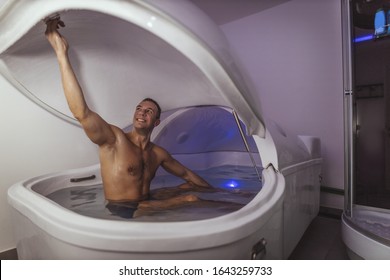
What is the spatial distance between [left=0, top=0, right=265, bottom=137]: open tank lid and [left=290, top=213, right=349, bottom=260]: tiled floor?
1.73 ft

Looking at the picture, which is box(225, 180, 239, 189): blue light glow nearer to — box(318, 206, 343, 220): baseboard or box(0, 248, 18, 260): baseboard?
box(318, 206, 343, 220): baseboard

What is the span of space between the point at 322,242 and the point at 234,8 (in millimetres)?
1077

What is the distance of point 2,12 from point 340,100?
49.6 inches

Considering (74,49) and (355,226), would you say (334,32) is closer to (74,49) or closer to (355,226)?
(355,226)

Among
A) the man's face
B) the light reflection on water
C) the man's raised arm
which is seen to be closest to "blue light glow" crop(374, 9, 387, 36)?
the light reflection on water

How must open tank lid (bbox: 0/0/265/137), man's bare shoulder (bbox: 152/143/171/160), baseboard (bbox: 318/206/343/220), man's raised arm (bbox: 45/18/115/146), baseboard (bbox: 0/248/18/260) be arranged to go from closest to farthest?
1. open tank lid (bbox: 0/0/265/137)
2. man's raised arm (bbox: 45/18/115/146)
3. baseboard (bbox: 0/248/18/260)
4. man's bare shoulder (bbox: 152/143/171/160)
5. baseboard (bbox: 318/206/343/220)

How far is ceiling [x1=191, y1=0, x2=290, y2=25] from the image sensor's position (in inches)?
38.6

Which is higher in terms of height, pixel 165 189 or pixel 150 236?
pixel 150 236

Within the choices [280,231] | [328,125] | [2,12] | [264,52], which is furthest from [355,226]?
[2,12]

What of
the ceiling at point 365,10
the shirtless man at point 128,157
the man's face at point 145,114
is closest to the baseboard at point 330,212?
the shirtless man at point 128,157

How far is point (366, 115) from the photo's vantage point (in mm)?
899

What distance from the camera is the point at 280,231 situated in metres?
0.67

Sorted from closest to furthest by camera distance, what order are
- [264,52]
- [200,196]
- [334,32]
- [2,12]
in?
[2,12] → [200,196] → [334,32] → [264,52]

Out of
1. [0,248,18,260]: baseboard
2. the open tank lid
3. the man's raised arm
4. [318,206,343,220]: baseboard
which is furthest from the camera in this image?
[318,206,343,220]: baseboard
